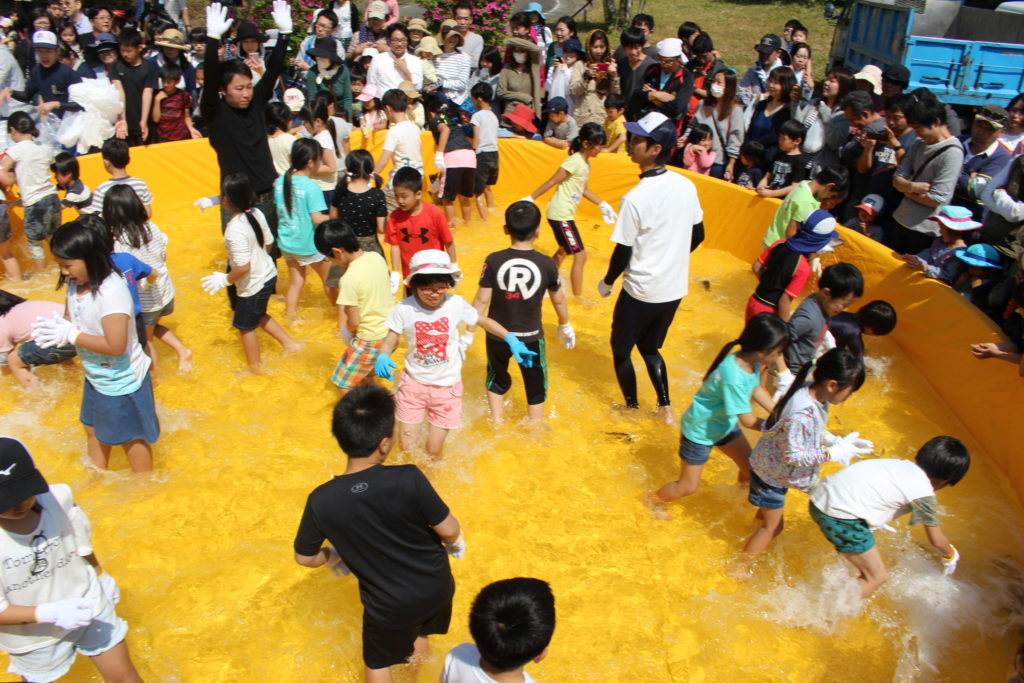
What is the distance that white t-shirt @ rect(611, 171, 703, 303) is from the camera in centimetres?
515

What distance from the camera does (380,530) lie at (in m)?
2.98

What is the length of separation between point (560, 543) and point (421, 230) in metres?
2.68

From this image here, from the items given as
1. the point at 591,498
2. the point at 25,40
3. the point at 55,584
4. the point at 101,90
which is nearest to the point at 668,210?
the point at 591,498

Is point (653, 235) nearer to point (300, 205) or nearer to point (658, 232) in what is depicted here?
point (658, 232)

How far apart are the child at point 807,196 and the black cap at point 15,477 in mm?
5354

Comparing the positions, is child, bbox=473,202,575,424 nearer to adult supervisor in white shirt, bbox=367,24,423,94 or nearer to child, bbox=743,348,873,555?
child, bbox=743,348,873,555

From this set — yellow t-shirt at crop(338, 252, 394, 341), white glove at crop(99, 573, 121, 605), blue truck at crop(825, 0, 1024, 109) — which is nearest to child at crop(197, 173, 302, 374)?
yellow t-shirt at crop(338, 252, 394, 341)

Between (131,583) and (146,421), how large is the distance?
36.6 inches

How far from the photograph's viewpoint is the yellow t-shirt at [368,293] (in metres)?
5.27

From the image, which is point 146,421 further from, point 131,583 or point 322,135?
point 322,135

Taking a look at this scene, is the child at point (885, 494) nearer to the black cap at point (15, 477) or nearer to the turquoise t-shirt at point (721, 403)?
the turquoise t-shirt at point (721, 403)

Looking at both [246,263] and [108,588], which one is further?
[246,263]

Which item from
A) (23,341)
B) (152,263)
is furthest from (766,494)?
(23,341)

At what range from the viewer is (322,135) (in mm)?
7672
